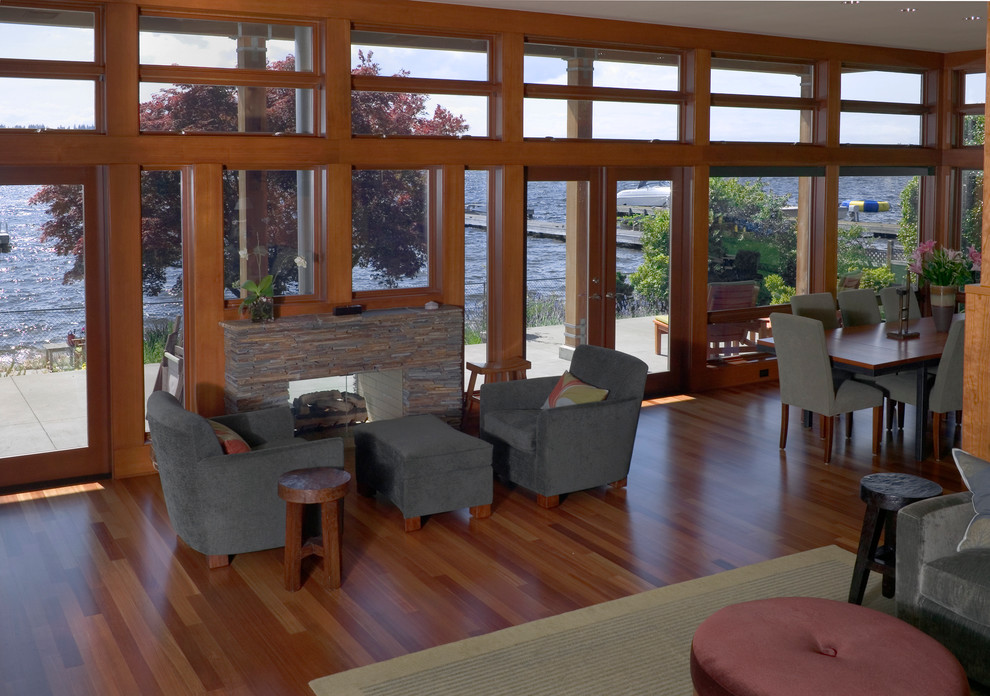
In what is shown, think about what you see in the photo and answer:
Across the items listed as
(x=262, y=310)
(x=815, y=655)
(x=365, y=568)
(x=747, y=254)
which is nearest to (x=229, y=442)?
(x=365, y=568)

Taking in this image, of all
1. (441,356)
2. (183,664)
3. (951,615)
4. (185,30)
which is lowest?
(183,664)

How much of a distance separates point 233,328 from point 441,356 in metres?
1.48

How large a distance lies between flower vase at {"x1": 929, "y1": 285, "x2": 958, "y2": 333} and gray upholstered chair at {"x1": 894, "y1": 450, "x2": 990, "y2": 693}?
4.13 meters

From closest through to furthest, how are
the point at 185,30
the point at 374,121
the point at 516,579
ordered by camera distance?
the point at 516,579 < the point at 185,30 < the point at 374,121

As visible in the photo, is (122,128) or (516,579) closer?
(516,579)

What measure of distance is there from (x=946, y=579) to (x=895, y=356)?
3.22 meters

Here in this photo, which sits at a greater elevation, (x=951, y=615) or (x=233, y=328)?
(x=233, y=328)

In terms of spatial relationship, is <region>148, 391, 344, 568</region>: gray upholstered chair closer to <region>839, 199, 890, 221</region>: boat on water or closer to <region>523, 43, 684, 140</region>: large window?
<region>523, 43, 684, 140</region>: large window

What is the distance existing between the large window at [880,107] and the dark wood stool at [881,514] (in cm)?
604

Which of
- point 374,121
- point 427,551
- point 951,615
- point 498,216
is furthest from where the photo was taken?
point 498,216

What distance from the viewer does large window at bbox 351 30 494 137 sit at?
7.09 m

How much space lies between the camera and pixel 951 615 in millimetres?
3707

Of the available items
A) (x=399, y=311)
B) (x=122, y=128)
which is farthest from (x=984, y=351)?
(x=122, y=128)

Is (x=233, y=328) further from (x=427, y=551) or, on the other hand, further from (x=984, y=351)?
(x=984, y=351)
